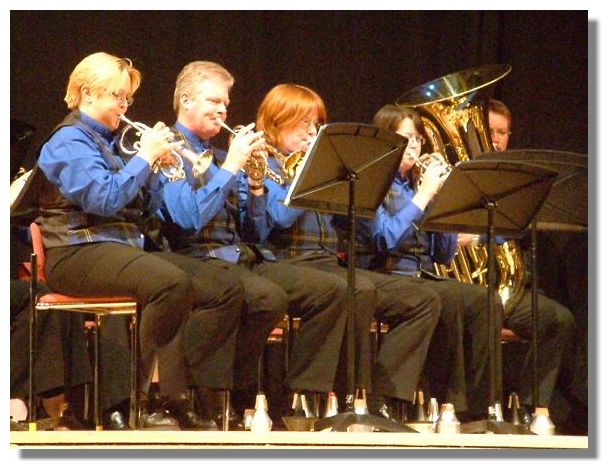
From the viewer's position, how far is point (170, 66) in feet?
17.3

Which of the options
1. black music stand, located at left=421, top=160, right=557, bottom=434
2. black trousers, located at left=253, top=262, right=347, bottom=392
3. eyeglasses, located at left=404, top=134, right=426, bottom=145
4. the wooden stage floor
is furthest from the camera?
eyeglasses, located at left=404, top=134, right=426, bottom=145

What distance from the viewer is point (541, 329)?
524 centimetres

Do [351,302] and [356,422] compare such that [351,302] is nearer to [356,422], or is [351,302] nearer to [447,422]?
[356,422]

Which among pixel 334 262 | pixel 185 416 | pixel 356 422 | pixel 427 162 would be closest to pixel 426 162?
pixel 427 162

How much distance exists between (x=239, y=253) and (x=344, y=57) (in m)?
1.46

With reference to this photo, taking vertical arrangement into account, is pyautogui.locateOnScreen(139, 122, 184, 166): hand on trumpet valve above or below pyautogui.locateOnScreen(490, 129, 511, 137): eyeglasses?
below

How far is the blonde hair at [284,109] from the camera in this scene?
469cm

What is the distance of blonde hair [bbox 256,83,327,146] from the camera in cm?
469

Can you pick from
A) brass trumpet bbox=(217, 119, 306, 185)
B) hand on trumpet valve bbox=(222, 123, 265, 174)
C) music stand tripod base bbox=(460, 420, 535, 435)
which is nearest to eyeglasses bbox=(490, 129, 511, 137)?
brass trumpet bbox=(217, 119, 306, 185)

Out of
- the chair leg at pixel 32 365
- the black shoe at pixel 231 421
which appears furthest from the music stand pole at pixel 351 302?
the chair leg at pixel 32 365

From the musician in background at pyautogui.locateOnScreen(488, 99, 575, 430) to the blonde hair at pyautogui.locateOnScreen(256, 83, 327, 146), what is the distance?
0.98 metres

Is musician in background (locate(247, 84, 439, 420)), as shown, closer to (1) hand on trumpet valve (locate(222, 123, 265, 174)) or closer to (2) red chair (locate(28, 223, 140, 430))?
(1) hand on trumpet valve (locate(222, 123, 265, 174))

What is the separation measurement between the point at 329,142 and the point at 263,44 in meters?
1.63
